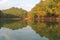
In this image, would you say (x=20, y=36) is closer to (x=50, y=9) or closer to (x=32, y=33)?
(x=32, y=33)

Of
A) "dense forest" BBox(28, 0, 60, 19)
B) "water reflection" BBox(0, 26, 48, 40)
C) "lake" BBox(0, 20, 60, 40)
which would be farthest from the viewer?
"dense forest" BBox(28, 0, 60, 19)

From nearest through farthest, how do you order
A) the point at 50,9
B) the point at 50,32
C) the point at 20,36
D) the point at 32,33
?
the point at 20,36, the point at 50,32, the point at 32,33, the point at 50,9

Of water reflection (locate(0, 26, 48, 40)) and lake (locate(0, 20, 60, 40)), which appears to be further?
lake (locate(0, 20, 60, 40))

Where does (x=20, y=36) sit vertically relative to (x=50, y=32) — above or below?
above

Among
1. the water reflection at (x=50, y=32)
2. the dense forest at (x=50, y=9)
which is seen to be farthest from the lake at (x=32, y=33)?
the dense forest at (x=50, y=9)

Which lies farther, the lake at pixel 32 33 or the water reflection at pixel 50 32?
the water reflection at pixel 50 32

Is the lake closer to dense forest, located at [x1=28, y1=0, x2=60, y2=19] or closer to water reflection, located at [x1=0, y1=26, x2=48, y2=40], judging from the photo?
water reflection, located at [x1=0, y1=26, x2=48, y2=40]

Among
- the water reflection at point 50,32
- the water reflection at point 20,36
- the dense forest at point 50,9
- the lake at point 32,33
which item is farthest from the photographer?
the dense forest at point 50,9

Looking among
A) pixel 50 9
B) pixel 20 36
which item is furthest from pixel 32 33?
pixel 50 9

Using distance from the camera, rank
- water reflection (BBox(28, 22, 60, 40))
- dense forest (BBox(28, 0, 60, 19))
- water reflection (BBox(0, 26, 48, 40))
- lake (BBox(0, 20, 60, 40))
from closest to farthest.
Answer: water reflection (BBox(0, 26, 48, 40))
lake (BBox(0, 20, 60, 40))
water reflection (BBox(28, 22, 60, 40))
dense forest (BBox(28, 0, 60, 19))

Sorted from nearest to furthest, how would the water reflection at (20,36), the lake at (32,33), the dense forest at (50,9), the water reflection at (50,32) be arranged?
the water reflection at (20,36) → the lake at (32,33) → the water reflection at (50,32) → the dense forest at (50,9)

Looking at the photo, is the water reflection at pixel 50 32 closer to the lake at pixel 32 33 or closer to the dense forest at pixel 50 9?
the lake at pixel 32 33

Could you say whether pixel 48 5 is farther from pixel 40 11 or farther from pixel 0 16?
pixel 0 16

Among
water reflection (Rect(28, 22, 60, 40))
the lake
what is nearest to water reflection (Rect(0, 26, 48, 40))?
the lake
